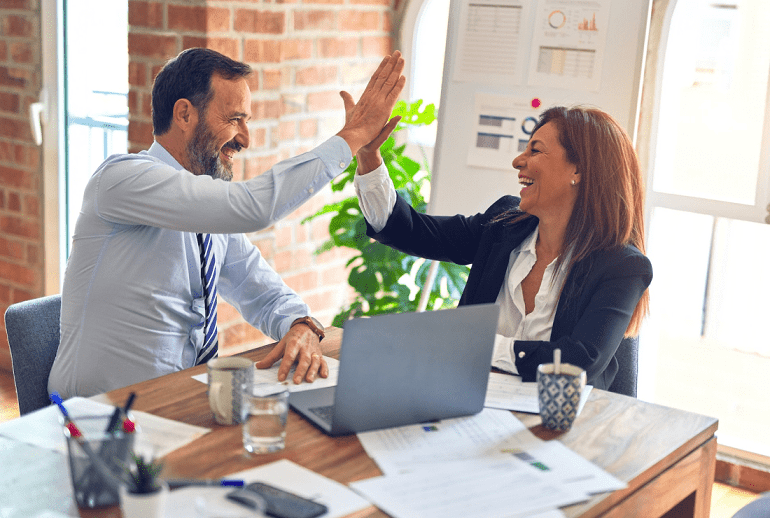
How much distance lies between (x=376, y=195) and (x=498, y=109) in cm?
77

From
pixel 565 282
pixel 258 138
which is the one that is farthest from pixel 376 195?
pixel 258 138

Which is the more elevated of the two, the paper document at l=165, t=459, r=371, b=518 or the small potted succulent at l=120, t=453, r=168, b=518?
the small potted succulent at l=120, t=453, r=168, b=518

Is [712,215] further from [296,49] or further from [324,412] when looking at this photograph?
[324,412]

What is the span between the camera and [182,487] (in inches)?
45.3

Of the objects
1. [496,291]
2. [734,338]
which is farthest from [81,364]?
[734,338]

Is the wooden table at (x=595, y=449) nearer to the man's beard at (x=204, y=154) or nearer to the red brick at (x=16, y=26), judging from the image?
the man's beard at (x=204, y=154)

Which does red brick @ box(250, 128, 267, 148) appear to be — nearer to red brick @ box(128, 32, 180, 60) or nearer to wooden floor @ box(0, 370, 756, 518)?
red brick @ box(128, 32, 180, 60)

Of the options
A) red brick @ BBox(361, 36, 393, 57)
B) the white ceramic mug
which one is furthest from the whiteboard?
the white ceramic mug

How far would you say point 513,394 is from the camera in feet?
5.32

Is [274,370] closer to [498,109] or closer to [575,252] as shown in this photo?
[575,252]

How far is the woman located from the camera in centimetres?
190

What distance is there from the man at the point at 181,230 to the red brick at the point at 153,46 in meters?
0.84

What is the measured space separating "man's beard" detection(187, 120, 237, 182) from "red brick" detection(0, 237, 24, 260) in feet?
Answer: 6.20

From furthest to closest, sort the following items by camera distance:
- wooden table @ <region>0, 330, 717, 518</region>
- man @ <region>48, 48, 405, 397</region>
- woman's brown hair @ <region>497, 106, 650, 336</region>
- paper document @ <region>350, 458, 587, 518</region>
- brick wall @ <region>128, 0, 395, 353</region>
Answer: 1. brick wall @ <region>128, 0, 395, 353</region>
2. woman's brown hair @ <region>497, 106, 650, 336</region>
3. man @ <region>48, 48, 405, 397</region>
4. wooden table @ <region>0, 330, 717, 518</region>
5. paper document @ <region>350, 458, 587, 518</region>
